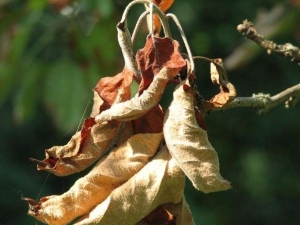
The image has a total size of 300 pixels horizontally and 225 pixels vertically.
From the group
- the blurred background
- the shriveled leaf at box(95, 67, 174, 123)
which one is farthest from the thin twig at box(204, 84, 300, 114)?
the blurred background

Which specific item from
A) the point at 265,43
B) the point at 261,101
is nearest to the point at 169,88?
the point at 265,43

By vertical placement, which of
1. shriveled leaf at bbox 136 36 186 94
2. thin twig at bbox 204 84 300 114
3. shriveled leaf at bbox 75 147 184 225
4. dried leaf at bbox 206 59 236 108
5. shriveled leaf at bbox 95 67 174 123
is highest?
shriveled leaf at bbox 136 36 186 94

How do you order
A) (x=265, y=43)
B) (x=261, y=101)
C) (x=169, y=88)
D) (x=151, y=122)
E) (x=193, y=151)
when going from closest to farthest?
1. (x=193, y=151)
2. (x=151, y=122)
3. (x=261, y=101)
4. (x=265, y=43)
5. (x=169, y=88)

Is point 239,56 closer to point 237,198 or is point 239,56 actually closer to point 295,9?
point 295,9

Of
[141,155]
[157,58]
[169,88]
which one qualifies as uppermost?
[157,58]

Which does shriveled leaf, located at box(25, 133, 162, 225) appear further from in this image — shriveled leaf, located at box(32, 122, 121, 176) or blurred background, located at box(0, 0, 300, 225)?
blurred background, located at box(0, 0, 300, 225)

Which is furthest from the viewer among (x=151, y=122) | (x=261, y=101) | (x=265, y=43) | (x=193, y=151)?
(x=265, y=43)

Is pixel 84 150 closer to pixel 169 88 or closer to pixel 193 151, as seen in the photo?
pixel 193 151
